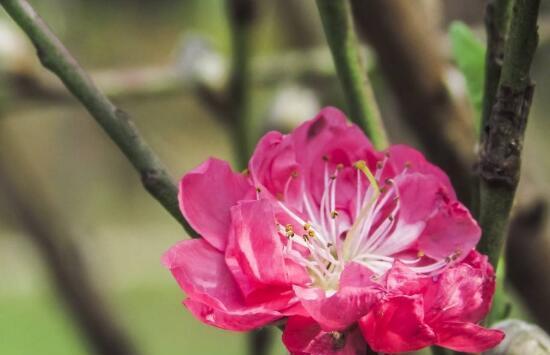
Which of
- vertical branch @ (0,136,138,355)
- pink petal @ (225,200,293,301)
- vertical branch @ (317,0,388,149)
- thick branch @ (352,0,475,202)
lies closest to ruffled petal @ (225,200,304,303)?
pink petal @ (225,200,293,301)

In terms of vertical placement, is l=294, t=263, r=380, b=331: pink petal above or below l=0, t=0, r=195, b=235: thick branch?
below

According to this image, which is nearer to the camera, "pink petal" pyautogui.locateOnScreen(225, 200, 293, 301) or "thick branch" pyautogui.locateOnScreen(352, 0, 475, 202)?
"pink petal" pyautogui.locateOnScreen(225, 200, 293, 301)

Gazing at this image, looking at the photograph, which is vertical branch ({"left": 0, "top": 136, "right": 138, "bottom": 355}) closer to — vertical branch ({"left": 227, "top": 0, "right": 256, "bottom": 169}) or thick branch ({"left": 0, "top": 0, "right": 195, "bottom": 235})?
vertical branch ({"left": 227, "top": 0, "right": 256, "bottom": 169})

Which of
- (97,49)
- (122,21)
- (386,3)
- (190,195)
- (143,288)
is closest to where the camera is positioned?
(190,195)

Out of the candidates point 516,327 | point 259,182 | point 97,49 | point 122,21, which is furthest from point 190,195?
point 122,21

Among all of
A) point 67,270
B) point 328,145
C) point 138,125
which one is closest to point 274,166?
point 328,145

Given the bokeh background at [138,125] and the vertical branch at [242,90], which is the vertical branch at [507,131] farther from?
the vertical branch at [242,90]

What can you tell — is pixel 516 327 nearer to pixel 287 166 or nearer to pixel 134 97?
pixel 287 166
